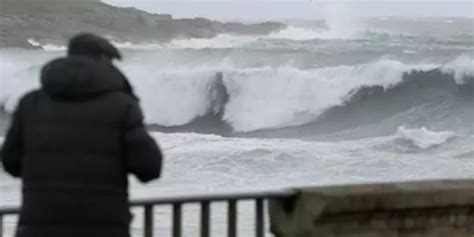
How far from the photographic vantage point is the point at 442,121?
94.0ft

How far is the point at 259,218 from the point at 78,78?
212 centimetres

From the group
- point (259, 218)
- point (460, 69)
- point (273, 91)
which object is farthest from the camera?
point (460, 69)

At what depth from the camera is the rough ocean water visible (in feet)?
66.7

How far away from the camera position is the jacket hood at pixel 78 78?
4.95m

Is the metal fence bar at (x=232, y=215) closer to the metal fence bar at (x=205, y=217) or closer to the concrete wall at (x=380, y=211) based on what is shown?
the metal fence bar at (x=205, y=217)

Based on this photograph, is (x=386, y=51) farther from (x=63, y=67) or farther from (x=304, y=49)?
(x=63, y=67)

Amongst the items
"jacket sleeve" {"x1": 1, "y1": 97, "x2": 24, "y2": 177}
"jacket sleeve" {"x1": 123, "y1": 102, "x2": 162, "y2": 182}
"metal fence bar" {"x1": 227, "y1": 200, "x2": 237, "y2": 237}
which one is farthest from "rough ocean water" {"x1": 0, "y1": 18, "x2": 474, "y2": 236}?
"jacket sleeve" {"x1": 123, "y1": 102, "x2": 162, "y2": 182}

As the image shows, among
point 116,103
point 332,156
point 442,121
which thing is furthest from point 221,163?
Answer: point 116,103

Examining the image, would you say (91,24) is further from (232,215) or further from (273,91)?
(232,215)

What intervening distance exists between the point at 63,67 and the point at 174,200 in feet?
5.09

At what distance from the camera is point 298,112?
107ft

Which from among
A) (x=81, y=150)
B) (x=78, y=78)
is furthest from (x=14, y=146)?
(x=78, y=78)

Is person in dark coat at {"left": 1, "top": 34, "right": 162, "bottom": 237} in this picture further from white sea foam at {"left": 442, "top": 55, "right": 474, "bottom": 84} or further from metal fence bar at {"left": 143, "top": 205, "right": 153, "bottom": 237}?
white sea foam at {"left": 442, "top": 55, "right": 474, "bottom": 84}

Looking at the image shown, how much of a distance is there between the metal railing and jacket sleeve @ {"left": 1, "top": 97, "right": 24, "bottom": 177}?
932 millimetres
